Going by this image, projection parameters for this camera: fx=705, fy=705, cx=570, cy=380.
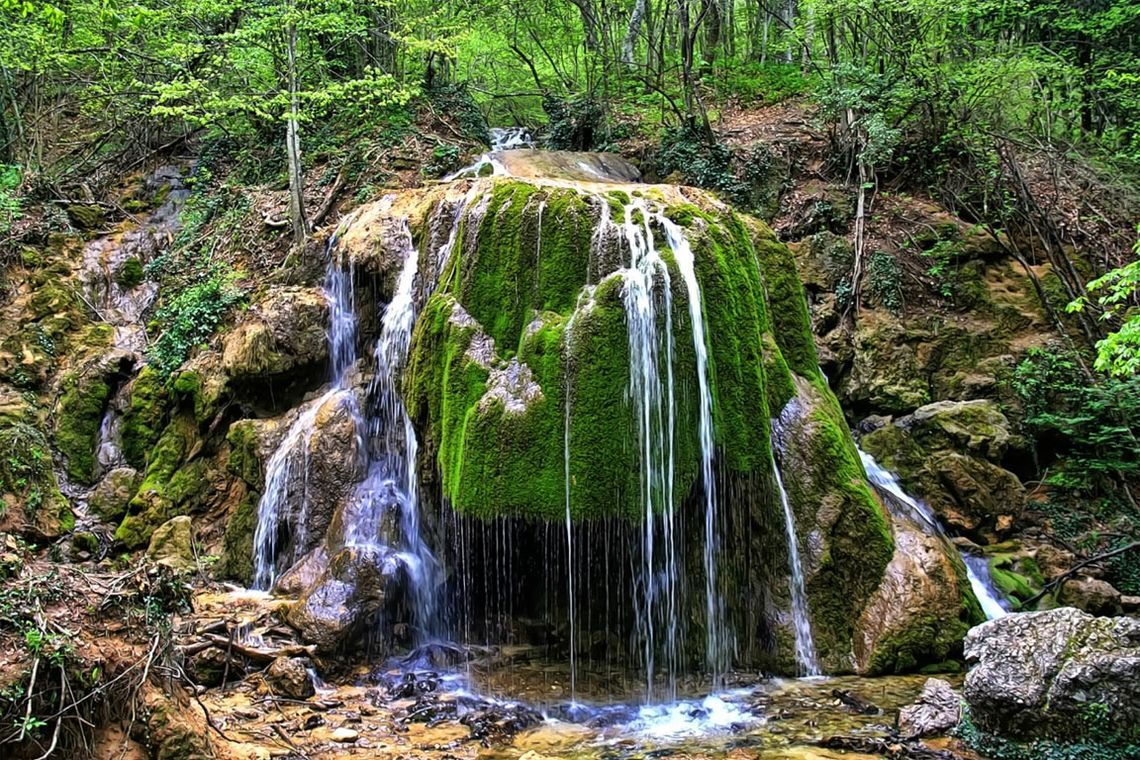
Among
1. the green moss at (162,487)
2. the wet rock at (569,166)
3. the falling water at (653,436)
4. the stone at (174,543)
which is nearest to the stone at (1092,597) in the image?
the falling water at (653,436)

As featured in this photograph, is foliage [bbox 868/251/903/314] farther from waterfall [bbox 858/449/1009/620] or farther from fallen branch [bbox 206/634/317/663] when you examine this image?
fallen branch [bbox 206/634/317/663]

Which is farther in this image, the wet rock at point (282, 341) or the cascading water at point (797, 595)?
the wet rock at point (282, 341)

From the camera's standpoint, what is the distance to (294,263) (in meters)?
11.3

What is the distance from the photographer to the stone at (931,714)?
5195 millimetres

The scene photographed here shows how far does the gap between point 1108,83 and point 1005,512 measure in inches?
315

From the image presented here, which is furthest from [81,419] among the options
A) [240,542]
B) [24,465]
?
[240,542]

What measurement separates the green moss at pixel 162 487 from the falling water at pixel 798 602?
7774 mm

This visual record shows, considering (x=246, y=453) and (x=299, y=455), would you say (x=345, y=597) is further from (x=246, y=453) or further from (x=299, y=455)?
(x=246, y=453)

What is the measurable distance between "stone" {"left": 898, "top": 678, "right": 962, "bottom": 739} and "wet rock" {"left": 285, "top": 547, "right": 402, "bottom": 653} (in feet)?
16.0

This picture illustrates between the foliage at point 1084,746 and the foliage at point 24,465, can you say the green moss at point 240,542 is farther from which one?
the foliage at point 1084,746

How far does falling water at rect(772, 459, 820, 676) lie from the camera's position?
6.75 metres

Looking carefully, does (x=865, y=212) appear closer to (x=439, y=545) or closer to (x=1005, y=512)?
(x=1005, y=512)

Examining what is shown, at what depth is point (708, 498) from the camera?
22.4 ft

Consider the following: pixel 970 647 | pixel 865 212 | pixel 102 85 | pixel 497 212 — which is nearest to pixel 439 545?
pixel 497 212
